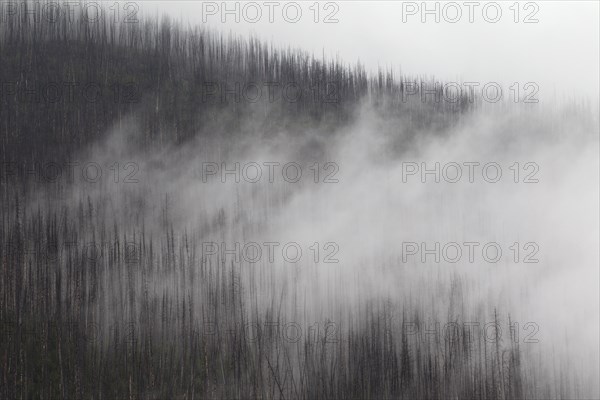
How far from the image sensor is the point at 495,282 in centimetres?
370

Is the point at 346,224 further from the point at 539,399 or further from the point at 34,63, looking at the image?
the point at 34,63

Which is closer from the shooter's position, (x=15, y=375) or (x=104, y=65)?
(x=15, y=375)

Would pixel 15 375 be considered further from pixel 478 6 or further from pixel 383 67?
pixel 478 6

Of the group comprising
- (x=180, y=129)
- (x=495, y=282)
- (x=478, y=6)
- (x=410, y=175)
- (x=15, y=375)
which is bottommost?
(x=15, y=375)

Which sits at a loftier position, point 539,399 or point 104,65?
point 104,65

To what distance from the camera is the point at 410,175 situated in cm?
372

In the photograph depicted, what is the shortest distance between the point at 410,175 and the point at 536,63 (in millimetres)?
1074

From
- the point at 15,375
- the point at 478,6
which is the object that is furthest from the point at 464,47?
the point at 15,375

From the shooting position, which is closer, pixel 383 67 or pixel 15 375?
pixel 15 375

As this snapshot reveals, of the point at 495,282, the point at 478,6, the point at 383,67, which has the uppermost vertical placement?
the point at 478,6

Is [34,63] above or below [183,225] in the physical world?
above

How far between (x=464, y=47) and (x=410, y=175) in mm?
876

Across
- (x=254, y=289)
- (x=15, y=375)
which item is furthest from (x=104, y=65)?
(x=15, y=375)

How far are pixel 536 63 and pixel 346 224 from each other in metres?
1.56
